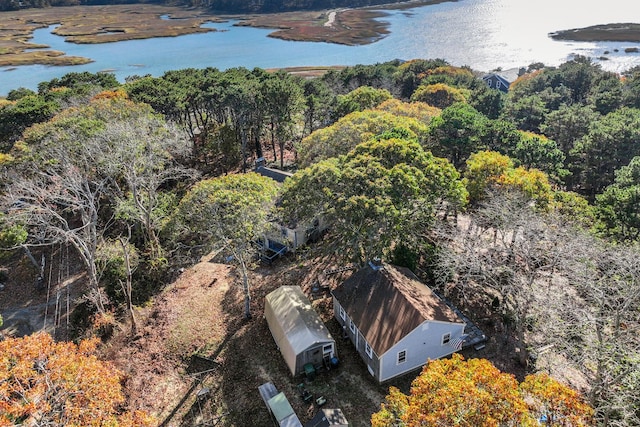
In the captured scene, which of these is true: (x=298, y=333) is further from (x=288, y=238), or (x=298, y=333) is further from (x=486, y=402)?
(x=288, y=238)

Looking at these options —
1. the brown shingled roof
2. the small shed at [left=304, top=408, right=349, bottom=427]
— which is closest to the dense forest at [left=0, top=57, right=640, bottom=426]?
the brown shingled roof

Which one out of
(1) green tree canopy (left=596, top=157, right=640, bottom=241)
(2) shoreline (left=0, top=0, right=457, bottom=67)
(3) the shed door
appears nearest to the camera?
(3) the shed door

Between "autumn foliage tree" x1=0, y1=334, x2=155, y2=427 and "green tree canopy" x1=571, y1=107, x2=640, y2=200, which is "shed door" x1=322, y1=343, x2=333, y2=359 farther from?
"green tree canopy" x1=571, y1=107, x2=640, y2=200

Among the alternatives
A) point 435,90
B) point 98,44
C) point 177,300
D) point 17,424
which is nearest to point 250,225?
point 177,300

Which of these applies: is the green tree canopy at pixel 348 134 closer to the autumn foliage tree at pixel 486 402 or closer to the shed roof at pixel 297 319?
the shed roof at pixel 297 319

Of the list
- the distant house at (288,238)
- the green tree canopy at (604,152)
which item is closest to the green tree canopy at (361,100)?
the distant house at (288,238)

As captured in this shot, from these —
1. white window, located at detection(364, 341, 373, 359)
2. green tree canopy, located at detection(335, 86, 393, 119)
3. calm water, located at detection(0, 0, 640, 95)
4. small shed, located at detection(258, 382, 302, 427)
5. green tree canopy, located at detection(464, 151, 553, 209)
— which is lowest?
small shed, located at detection(258, 382, 302, 427)

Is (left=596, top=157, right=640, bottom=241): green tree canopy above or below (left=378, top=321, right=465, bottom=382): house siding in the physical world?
above
